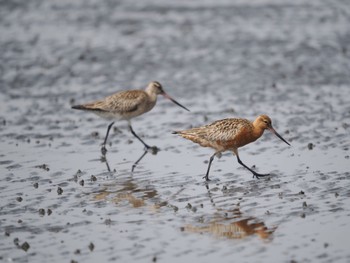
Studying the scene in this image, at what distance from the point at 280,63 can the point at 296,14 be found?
6.25m

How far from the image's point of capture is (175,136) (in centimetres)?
1566

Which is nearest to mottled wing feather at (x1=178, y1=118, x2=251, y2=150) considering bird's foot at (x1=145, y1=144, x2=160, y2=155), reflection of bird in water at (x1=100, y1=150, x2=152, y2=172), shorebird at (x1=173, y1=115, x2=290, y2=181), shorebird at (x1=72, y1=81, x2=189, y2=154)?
shorebird at (x1=173, y1=115, x2=290, y2=181)

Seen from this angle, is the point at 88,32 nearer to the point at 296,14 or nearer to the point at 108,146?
the point at 296,14

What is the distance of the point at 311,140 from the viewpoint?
14.6 m

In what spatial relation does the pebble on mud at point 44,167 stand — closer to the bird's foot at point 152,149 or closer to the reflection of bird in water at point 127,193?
the reflection of bird in water at point 127,193

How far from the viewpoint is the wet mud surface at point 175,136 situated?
10.0m

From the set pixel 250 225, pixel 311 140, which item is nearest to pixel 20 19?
pixel 311 140

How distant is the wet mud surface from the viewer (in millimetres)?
10039


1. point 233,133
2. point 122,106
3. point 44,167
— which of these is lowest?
point 44,167

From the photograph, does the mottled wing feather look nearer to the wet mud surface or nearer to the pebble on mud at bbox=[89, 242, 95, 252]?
the wet mud surface

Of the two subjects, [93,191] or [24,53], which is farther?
[24,53]

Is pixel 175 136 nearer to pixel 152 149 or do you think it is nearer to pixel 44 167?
pixel 152 149

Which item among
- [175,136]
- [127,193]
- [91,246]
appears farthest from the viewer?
[175,136]

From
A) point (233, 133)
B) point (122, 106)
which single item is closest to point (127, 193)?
point (233, 133)
